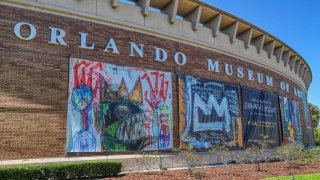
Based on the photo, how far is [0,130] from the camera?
1198cm

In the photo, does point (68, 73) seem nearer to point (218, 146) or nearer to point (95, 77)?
point (95, 77)

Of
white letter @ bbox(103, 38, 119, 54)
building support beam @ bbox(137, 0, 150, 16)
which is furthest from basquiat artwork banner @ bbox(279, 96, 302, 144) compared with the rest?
white letter @ bbox(103, 38, 119, 54)

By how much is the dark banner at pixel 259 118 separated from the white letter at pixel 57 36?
1179 cm

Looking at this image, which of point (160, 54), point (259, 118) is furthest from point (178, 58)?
point (259, 118)

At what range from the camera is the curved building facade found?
1277cm

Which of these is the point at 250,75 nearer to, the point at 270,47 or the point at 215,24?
the point at 270,47

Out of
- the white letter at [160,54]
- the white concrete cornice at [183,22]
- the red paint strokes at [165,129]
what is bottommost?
the red paint strokes at [165,129]

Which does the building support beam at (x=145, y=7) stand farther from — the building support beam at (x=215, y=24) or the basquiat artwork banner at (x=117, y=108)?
the building support beam at (x=215, y=24)

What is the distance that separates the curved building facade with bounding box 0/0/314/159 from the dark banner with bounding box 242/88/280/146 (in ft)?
0.37

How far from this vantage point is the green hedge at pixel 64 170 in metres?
9.62

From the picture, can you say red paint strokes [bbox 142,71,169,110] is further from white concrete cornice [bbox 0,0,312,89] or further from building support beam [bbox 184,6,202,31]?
building support beam [bbox 184,6,202,31]

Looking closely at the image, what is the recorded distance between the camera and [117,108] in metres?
14.7

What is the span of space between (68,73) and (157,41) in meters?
5.22

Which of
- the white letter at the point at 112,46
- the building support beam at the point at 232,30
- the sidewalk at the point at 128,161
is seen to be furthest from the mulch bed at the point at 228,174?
the building support beam at the point at 232,30
